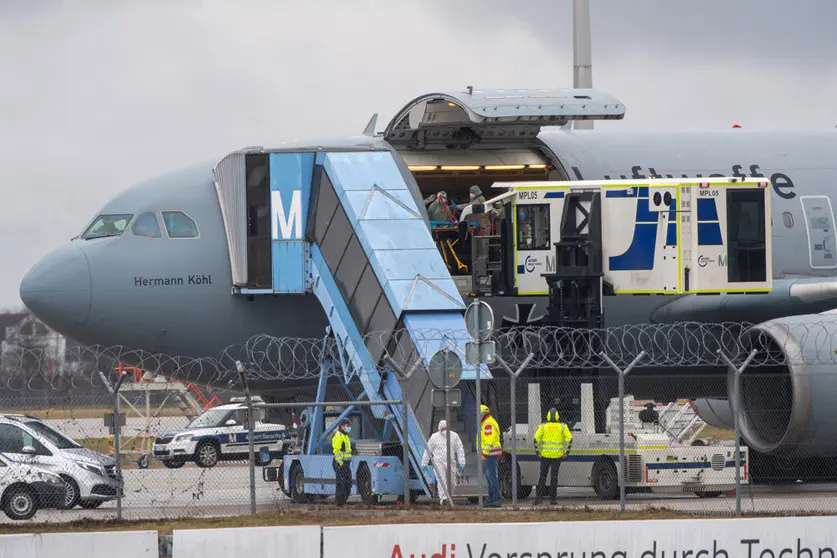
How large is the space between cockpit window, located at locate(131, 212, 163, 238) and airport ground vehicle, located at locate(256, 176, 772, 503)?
4.40ft

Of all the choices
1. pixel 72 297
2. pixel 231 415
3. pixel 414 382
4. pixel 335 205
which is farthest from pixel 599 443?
pixel 231 415

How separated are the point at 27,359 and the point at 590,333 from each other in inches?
330

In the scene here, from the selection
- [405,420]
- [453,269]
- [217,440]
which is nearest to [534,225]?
[453,269]

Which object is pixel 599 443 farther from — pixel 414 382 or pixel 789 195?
pixel 789 195

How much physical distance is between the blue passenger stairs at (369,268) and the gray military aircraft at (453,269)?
35 centimetres

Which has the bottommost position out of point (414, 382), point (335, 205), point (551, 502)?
point (551, 502)

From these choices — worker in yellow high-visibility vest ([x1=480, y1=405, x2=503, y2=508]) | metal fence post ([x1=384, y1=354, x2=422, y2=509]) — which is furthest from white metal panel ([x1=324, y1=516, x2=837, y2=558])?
worker in yellow high-visibility vest ([x1=480, y1=405, x2=503, y2=508])

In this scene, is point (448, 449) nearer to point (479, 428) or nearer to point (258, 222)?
point (479, 428)

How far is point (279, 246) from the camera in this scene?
22.3 meters

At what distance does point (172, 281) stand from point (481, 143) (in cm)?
579

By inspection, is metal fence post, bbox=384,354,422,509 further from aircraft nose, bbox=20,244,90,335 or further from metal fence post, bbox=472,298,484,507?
aircraft nose, bbox=20,244,90,335

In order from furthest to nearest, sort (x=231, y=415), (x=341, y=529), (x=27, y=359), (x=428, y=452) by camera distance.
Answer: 1. (x=231, y=415)
2. (x=428, y=452)
3. (x=27, y=359)
4. (x=341, y=529)

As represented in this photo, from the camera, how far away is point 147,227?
74.3 feet

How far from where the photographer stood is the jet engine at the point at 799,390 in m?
21.0
